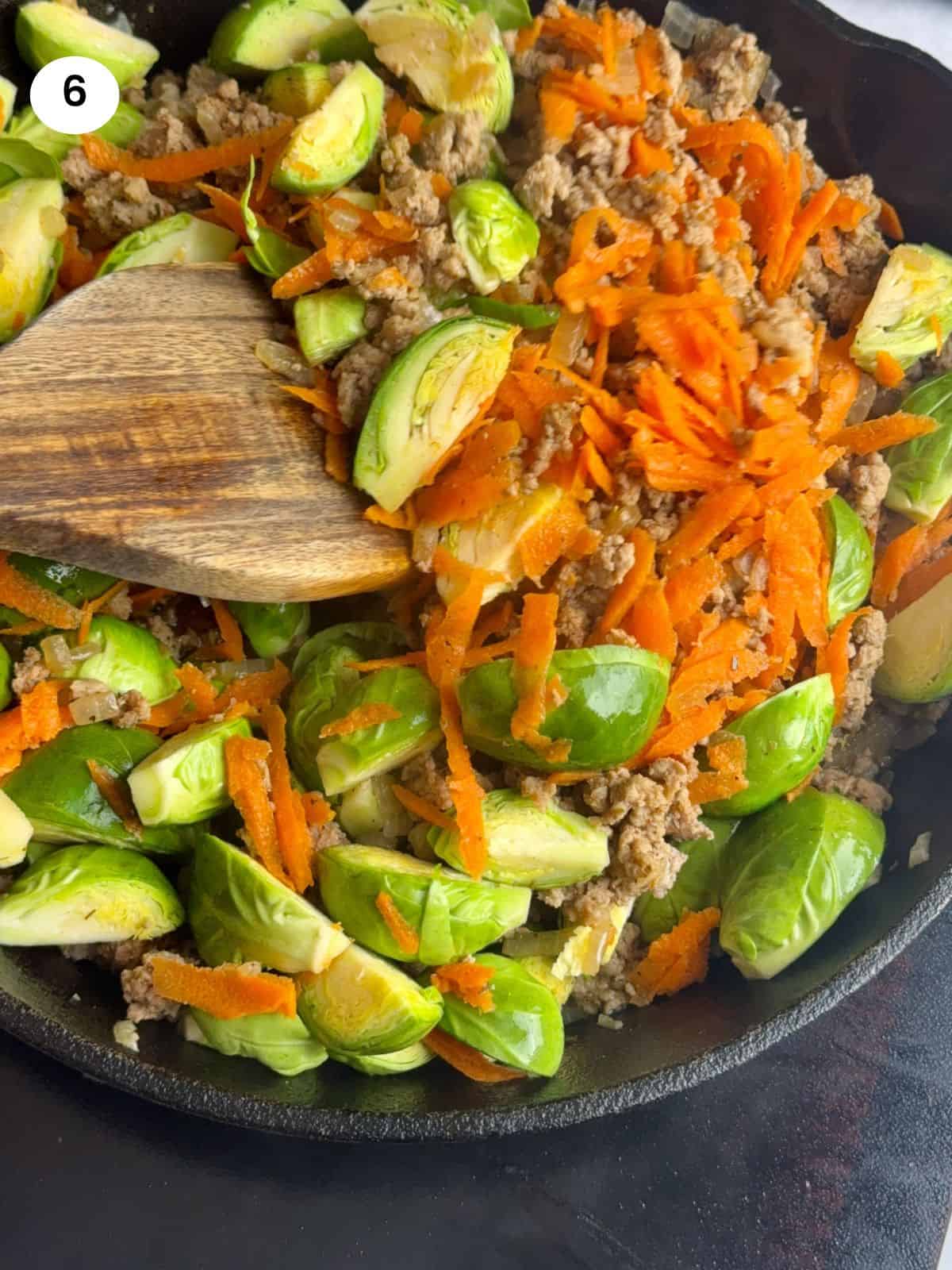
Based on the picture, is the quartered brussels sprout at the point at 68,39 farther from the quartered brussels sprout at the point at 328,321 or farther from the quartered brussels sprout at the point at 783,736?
the quartered brussels sprout at the point at 783,736

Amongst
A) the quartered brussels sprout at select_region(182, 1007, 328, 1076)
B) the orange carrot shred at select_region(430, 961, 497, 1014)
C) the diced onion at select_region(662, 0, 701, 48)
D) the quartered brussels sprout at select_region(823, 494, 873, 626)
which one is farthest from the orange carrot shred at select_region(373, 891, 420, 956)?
the diced onion at select_region(662, 0, 701, 48)

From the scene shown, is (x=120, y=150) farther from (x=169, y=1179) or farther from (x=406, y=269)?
(x=169, y=1179)

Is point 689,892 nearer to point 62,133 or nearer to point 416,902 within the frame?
point 416,902

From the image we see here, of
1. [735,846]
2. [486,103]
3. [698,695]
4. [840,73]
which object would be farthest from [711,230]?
[735,846]

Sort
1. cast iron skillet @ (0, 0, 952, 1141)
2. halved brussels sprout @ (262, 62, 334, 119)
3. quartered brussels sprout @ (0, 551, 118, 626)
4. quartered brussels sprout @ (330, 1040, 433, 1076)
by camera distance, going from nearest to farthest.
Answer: cast iron skillet @ (0, 0, 952, 1141)
quartered brussels sprout @ (330, 1040, 433, 1076)
quartered brussels sprout @ (0, 551, 118, 626)
halved brussels sprout @ (262, 62, 334, 119)

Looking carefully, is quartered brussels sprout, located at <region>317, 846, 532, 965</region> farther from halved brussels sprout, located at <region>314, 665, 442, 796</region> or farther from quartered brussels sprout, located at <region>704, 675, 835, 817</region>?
quartered brussels sprout, located at <region>704, 675, 835, 817</region>

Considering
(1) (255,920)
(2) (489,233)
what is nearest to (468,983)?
(1) (255,920)

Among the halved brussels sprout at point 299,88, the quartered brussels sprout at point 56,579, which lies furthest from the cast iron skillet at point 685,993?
the quartered brussels sprout at point 56,579
